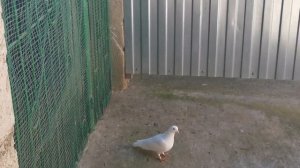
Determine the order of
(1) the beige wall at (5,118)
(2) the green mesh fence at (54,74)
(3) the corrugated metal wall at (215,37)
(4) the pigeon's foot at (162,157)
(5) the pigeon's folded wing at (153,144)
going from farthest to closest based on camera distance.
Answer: (3) the corrugated metal wall at (215,37) < (4) the pigeon's foot at (162,157) < (5) the pigeon's folded wing at (153,144) < (2) the green mesh fence at (54,74) < (1) the beige wall at (5,118)

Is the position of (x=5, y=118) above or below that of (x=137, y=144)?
above

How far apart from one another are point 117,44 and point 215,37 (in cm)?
114

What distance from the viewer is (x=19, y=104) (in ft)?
8.86

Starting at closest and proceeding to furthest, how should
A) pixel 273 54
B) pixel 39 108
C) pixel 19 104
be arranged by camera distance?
pixel 19 104 → pixel 39 108 → pixel 273 54

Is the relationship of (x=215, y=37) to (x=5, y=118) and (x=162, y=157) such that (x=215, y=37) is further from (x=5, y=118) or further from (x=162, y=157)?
(x=5, y=118)

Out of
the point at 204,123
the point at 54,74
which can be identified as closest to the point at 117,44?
the point at 204,123

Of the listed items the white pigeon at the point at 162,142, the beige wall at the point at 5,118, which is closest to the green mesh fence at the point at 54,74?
the beige wall at the point at 5,118

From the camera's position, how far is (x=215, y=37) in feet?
17.8

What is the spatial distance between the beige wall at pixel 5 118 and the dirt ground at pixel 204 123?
75.6 inches

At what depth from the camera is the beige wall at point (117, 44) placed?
17.5 ft

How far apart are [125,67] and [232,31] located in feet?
4.40

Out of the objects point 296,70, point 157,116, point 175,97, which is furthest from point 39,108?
point 296,70

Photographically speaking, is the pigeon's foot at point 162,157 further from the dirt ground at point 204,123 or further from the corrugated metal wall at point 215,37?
the corrugated metal wall at point 215,37

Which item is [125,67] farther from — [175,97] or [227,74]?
[227,74]
